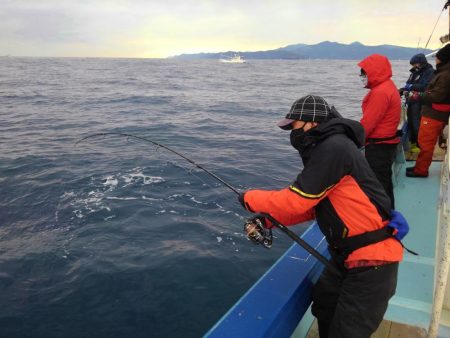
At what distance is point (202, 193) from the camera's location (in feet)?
27.9

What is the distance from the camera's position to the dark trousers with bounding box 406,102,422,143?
8039mm

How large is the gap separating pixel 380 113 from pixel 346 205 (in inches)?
115

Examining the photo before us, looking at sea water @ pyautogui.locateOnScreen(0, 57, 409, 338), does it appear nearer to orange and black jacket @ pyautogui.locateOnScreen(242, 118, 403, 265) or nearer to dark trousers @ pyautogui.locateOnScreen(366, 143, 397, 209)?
dark trousers @ pyautogui.locateOnScreen(366, 143, 397, 209)

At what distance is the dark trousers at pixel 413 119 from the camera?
804 cm

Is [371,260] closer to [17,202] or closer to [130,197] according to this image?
[130,197]

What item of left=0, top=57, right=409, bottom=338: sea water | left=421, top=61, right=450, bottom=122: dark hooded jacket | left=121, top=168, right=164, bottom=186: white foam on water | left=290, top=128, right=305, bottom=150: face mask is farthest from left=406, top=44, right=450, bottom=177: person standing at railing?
left=121, top=168, right=164, bottom=186: white foam on water

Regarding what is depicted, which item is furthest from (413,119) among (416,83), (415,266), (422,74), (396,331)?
(396,331)

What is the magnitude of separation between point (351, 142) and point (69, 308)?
4.30 meters

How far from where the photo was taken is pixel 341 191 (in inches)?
87.4

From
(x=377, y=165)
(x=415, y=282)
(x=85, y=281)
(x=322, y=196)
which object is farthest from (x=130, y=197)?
(x=322, y=196)

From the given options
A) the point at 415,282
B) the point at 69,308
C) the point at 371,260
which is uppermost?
the point at 371,260

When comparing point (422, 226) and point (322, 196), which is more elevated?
point (322, 196)

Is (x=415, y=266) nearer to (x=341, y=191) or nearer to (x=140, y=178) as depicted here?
(x=341, y=191)

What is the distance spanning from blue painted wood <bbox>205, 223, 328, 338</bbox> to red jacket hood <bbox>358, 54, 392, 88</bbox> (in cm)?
267
